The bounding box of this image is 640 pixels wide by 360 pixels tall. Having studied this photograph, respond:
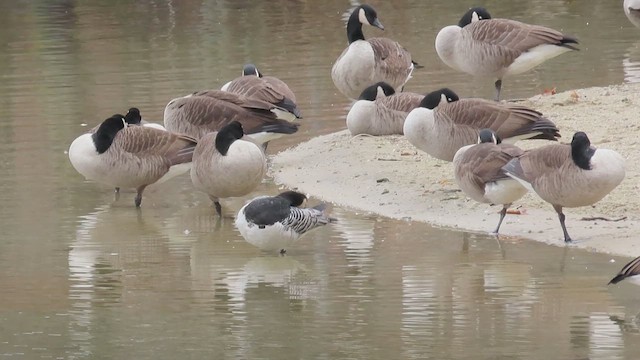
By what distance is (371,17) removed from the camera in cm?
1675

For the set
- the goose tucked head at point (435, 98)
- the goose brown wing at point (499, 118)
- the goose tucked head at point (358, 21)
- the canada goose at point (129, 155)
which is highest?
the goose tucked head at point (358, 21)

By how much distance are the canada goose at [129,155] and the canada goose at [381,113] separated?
233 cm

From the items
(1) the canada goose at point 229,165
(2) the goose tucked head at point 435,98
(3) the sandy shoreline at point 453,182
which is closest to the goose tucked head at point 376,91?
(3) the sandy shoreline at point 453,182

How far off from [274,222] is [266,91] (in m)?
3.85

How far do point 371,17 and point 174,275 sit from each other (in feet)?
25.0

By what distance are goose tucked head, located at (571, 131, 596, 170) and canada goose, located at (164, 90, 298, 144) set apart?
12.5ft

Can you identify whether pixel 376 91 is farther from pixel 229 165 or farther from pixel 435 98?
pixel 229 165

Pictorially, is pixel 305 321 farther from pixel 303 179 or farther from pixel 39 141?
pixel 39 141

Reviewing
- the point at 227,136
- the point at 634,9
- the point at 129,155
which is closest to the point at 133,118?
the point at 129,155

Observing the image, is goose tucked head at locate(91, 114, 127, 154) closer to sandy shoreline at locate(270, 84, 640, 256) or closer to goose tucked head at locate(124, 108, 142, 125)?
goose tucked head at locate(124, 108, 142, 125)

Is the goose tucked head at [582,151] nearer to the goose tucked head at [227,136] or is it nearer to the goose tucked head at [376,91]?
the goose tucked head at [227,136]

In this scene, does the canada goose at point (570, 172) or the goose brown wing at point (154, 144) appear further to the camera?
the goose brown wing at point (154, 144)

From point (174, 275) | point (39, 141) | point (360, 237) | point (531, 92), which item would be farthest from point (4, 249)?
point (531, 92)

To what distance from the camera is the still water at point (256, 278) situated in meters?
8.01
